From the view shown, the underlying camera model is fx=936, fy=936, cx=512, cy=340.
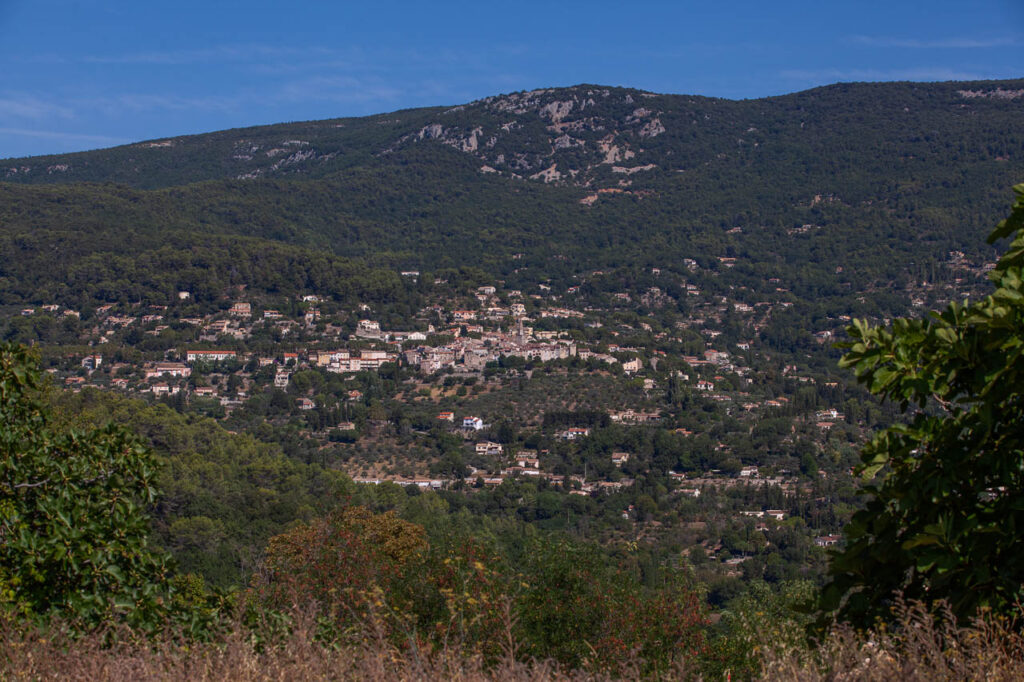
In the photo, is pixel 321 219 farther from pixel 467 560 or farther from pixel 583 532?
pixel 467 560

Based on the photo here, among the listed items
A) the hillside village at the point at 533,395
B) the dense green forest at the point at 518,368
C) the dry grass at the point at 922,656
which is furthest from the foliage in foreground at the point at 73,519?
the hillside village at the point at 533,395

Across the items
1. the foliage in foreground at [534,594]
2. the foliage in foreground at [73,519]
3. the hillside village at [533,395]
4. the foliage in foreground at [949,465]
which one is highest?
the foliage in foreground at [949,465]

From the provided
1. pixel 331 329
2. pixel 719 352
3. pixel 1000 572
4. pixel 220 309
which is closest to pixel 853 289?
pixel 719 352

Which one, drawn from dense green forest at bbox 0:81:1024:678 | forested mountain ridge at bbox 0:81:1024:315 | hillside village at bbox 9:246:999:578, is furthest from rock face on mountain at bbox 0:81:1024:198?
hillside village at bbox 9:246:999:578

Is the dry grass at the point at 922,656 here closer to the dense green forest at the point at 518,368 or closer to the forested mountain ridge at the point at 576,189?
the dense green forest at the point at 518,368

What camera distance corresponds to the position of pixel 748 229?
265ft

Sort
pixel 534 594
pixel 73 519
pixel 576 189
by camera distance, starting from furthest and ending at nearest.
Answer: pixel 576 189 < pixel 534 594 < pixel 73 519

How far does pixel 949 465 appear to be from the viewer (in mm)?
3072

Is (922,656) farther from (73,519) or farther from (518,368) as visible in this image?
(518,368)

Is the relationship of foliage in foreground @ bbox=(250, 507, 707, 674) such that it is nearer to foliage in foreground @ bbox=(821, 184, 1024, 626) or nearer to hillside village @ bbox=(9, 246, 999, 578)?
foliage in foreground @ bbox=(821, 184, 1024, 626)

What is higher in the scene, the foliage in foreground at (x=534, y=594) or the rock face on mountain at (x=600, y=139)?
the rock face on mountain at (x=600, y=139)

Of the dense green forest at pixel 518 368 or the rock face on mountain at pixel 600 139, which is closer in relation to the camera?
the dense green forest at pixel 518 368

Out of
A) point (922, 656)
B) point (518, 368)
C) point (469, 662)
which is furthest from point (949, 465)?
point (518, 368)

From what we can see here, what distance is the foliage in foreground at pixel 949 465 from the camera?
291 centimetres
